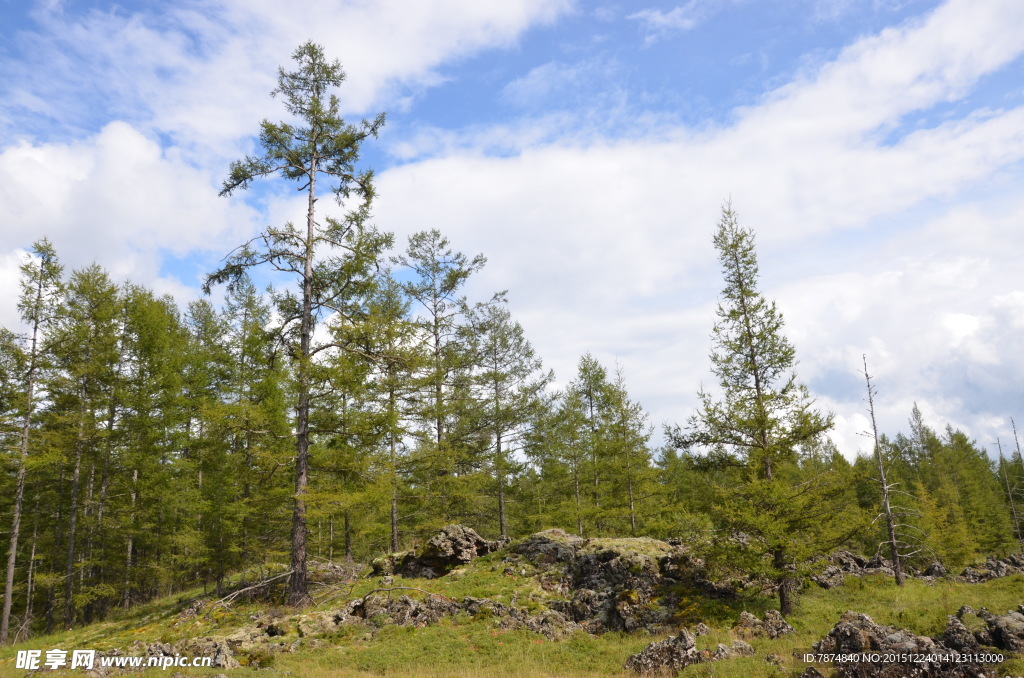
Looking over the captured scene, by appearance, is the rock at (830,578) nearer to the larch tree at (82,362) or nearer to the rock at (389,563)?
the rock at (389,563)

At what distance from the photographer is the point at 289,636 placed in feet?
49.0

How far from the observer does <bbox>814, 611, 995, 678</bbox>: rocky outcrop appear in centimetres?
951

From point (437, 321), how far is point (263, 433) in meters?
13.6

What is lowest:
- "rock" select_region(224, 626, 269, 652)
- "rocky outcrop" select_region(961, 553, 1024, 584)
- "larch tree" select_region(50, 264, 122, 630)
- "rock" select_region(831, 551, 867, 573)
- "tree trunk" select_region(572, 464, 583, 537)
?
"rocky outcrop" select_region(961, 553, 1024, 584)

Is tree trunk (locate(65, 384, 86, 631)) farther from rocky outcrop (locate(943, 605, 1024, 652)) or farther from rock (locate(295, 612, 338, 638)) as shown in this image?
rocky outcrop (locate(943, 605, 1024, 652))

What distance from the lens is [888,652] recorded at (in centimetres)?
1054

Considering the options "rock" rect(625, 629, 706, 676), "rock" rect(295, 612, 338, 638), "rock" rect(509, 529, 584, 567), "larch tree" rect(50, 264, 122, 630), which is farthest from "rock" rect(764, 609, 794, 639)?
"larch tree" rect(50, 264, 122, 630)

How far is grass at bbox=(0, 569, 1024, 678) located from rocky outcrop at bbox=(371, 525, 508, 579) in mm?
1612

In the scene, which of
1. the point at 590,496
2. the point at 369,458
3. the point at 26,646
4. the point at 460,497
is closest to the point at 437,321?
the point at 460,497

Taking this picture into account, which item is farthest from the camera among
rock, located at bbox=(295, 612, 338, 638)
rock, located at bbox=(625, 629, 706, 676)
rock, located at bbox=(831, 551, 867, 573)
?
rock, located at bbox=(831, 551, 867, 573)

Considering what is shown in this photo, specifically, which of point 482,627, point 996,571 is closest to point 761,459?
point 482,627

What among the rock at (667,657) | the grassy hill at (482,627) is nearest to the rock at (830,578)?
the grassy hill at (482,627)

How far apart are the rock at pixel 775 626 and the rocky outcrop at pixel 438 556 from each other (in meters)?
12.1

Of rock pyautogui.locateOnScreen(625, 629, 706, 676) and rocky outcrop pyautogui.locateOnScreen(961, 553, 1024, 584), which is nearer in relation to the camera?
rock pyautogui.locateOnScreen(625, 629, 706, 676)
